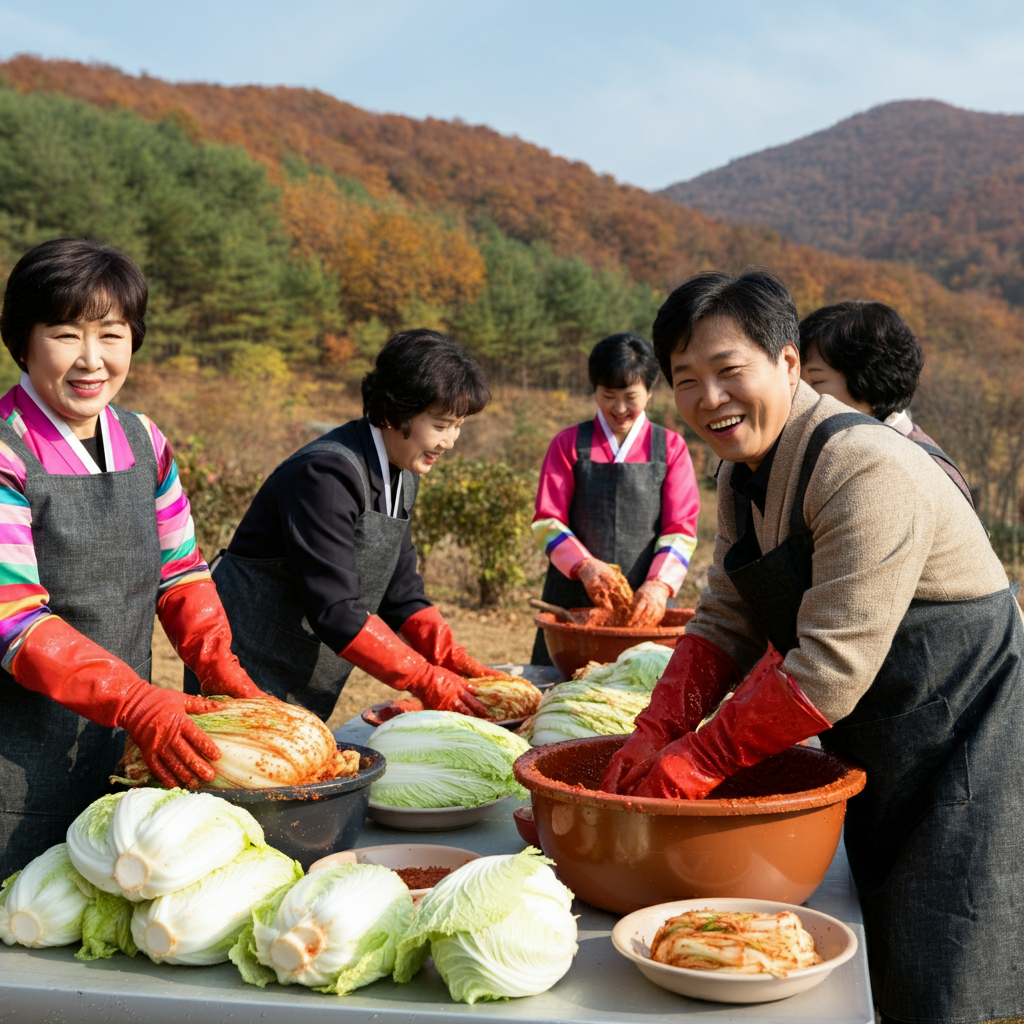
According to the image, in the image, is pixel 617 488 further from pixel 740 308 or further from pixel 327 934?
pixel 327 934

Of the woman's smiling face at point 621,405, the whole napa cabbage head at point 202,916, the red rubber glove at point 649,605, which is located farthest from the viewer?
the woman's smiling face at point 621,405

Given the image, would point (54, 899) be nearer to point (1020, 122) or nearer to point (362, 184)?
point (362, 184)

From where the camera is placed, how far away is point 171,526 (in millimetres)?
2578

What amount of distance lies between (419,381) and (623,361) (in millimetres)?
1577

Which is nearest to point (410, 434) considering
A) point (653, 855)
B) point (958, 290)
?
point (653, 855)

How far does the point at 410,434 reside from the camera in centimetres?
316

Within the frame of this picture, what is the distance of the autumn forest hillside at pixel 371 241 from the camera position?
3488 centimetres

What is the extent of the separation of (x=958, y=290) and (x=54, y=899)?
80587mm

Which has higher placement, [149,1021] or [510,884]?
[510,884]

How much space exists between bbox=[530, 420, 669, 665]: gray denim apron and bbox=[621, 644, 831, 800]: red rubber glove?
2674 mm

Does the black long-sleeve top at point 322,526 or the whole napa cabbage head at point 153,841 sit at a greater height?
the black long-sleeve top at point 322,526

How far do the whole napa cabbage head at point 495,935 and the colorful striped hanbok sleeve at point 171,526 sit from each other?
141cm

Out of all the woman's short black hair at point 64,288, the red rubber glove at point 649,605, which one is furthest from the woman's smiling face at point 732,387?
the red rubber glove at point 649,605

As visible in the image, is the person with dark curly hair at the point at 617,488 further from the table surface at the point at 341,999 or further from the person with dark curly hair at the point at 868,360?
the table surface at the point at 341,999
